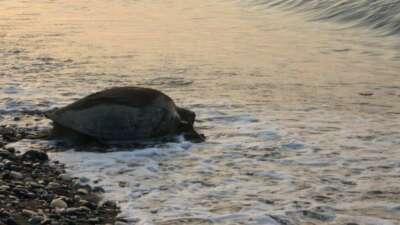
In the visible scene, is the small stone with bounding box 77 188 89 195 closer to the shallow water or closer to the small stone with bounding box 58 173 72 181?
the shallow water

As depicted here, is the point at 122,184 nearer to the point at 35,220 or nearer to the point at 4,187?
the point at 4,187

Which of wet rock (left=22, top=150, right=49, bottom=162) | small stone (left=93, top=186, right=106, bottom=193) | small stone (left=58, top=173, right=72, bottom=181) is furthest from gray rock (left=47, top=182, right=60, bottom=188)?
wet rock (left=22, top=150, right=49, bottom=162)

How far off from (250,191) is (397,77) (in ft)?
21.0

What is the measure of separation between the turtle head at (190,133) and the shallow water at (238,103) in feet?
0.44

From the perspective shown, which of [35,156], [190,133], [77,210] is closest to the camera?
[77,210]

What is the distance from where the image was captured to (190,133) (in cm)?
864

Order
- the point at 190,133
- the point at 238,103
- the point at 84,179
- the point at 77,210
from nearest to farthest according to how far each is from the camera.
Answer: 1. the point at 77,210
2. the point at 84,179
3. the point at 190,133
4. the point at 238,103

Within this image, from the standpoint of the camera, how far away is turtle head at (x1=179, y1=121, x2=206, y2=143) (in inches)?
336

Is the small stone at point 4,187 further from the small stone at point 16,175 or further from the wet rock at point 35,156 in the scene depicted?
the wet rock at point 35,156

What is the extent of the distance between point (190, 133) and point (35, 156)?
6.21 ft

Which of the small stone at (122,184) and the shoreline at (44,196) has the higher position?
the shoreline at (44,196)

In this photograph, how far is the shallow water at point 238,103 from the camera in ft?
21.1

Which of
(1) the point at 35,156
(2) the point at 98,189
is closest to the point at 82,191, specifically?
(2) the point at 98,189

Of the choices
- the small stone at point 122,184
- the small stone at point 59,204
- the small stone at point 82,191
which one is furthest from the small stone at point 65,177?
the small stone at point 59,204
